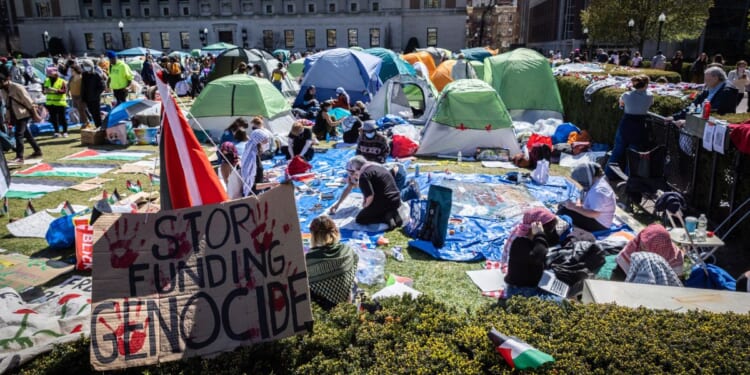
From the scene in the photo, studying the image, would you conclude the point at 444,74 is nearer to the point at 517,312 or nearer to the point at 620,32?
the point at 517,312

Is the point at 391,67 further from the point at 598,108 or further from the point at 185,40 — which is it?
the point at 185,40

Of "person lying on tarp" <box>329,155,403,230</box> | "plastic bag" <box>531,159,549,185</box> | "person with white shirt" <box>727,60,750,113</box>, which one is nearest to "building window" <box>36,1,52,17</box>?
"person lying on tarp" <box>329,155,403,230</box>

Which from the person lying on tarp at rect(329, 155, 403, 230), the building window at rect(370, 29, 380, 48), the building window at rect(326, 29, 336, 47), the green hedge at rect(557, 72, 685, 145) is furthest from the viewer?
the building window at rect(326, 29, 336, 47)

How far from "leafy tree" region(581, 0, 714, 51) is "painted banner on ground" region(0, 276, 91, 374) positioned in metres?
30.4

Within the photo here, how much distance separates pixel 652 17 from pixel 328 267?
3170 centimetres

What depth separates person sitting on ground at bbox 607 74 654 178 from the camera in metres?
7.82

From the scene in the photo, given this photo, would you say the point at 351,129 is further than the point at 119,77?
No

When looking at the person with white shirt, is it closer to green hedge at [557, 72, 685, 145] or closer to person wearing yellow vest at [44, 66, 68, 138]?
green hedge at [557, 72, 685, 145]

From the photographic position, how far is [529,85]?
13.1m

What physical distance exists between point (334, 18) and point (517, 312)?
63.0m

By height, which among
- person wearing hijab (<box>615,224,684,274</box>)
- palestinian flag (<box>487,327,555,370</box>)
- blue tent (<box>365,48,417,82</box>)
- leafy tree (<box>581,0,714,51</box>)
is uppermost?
leafy tree (<box>581,0,714,51</box>)

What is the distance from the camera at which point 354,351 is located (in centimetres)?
284

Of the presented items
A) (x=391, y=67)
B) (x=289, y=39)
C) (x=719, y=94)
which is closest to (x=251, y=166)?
(x=719, y=94)

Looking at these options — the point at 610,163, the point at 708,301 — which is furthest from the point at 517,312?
the point at 610,163
